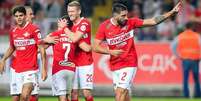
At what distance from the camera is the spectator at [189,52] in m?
28.4

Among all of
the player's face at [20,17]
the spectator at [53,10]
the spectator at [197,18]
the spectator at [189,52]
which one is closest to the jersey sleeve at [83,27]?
the player's face at [20,17]

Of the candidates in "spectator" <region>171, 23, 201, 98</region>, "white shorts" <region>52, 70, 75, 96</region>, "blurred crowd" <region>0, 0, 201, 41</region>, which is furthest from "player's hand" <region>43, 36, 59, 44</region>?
"blurred crowd" <region>0, 0, 201, 41</region>

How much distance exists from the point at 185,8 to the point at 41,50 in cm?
1284

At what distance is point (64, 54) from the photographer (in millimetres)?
19844

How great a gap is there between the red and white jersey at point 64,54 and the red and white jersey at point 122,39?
0.64 meters

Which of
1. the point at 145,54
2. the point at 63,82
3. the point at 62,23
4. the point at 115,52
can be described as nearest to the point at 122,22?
the point at 115,52

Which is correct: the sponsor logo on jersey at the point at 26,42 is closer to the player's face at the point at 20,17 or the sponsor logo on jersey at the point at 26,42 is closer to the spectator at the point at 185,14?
the player's face at the point at 20,17

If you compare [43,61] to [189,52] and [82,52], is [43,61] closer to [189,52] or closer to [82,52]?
[82,52]

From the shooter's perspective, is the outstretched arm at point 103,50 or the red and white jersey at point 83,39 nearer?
the outstretched arm at point 103,50

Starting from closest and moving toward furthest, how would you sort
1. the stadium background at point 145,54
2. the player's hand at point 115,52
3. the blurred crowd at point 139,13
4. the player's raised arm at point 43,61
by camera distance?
the player's raised arm at point 43,61
the player's hand at point 115,52
the stadium background at point 145,54
the blurred crowd at point 139,13

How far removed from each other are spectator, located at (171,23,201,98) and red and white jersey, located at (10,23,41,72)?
9306mm

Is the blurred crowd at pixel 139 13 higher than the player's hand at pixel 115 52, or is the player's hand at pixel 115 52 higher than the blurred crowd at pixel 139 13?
the blurred crowd at pixel 139 13

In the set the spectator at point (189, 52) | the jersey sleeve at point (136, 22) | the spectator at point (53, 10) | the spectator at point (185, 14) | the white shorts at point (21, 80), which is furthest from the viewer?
the spectator at point (53, 10)

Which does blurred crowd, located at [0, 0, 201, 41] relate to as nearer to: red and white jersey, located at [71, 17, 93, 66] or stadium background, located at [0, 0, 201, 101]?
stadium background, located at [0, 0, 201, 101]
